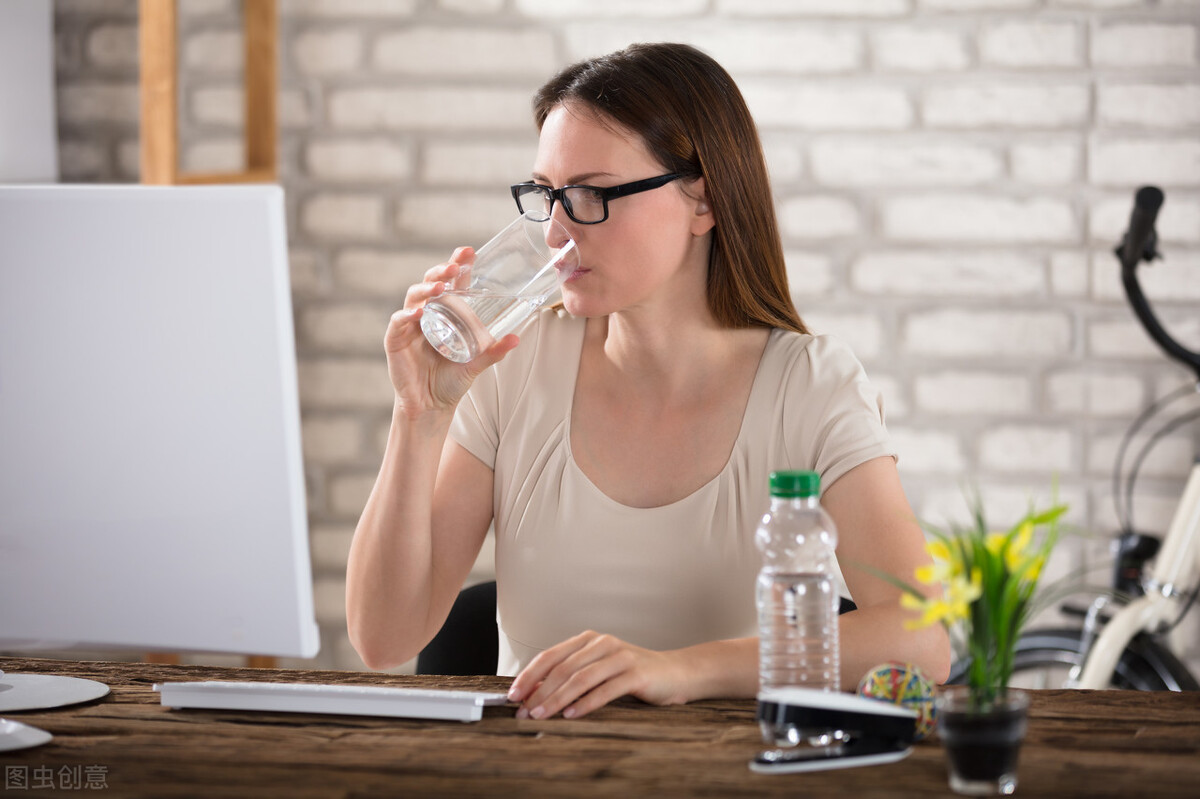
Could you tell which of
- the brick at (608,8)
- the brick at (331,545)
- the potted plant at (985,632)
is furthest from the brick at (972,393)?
the potted plant at (985,632)

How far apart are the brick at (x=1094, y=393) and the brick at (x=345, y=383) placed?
1279 millimetres

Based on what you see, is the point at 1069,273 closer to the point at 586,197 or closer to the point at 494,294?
the point at 586,197

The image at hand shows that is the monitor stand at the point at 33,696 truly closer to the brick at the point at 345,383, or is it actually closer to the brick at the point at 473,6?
the brick at the point at 345,383

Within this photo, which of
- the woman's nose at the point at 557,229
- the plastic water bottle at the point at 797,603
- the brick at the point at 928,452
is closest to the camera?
the plastic water bottle at the point at 797,603

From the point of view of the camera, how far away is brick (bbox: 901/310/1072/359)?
2092 millimetres

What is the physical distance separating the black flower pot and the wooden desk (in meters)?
0.02

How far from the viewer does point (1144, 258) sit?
1872 millimetres

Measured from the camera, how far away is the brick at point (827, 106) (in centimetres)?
211

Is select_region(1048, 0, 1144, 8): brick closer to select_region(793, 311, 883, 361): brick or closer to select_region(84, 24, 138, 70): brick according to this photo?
select_region(793, 311, 883, 361): brick

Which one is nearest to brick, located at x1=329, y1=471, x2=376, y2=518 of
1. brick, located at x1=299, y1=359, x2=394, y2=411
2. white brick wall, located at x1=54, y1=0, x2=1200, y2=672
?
white brick wall, located at x1=54, y1=0, x2=1200, y2=672

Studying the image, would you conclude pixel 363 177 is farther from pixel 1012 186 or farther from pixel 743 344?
pixel 1012 186

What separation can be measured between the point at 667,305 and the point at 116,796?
0.91 metres

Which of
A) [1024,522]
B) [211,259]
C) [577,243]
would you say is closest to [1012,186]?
[577,243]

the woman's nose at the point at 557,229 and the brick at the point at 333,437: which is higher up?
the woman's nose at the point at 557,229
